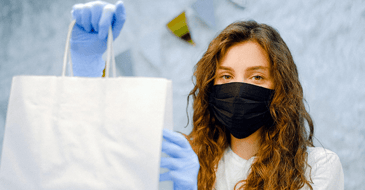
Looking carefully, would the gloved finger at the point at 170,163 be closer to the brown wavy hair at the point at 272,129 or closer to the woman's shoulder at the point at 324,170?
the brown wavy hair at the point at 272,129

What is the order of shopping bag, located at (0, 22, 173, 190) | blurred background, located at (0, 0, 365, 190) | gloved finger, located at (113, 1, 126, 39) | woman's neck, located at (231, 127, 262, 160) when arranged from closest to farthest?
shopping bag, located at (0, 22, 173, 190) < gloved finger, located at (113, 1, 126, 39) < woman's neck, located at (231, 127, 262, 160) < blurred background, located at (0, 0, 365, 190)

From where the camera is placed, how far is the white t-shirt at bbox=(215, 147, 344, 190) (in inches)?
35.5

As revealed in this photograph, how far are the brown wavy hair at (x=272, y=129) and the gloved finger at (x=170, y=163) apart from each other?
1.15 ft

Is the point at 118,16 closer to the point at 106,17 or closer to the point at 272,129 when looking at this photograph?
the point at 106,17

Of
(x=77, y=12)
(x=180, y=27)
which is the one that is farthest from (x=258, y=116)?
(x=180, y=27)

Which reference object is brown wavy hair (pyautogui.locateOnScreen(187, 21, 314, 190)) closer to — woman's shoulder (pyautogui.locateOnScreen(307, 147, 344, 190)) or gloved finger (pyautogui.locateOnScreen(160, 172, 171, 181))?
woman's shoulder (pyautogui.locateOnScreen(307, 147, 344, 190))

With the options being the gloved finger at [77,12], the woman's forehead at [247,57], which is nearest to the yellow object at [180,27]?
the woman's forehead at [247,57]

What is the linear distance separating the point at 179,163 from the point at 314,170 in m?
0.64

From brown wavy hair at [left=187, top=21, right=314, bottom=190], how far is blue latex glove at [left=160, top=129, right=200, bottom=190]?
297 mm

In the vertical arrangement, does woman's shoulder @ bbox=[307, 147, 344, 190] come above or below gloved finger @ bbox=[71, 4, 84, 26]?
below

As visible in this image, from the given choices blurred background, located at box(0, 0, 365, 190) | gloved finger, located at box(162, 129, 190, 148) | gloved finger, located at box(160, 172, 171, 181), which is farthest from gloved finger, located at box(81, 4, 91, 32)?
blurred background, located at box(0, 0, 365, 190)

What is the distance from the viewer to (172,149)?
25.3 inches

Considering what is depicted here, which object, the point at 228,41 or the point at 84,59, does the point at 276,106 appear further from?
the point at 84,59

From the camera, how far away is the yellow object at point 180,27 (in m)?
1.50
